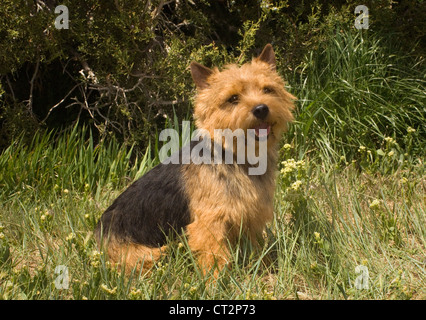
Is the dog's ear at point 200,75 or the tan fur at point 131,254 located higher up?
the dog's ear at point 200,75

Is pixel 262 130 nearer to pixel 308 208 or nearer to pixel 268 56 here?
pixel 268 56

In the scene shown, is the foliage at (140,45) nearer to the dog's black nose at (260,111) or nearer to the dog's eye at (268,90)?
the dog's eye at (268,90)

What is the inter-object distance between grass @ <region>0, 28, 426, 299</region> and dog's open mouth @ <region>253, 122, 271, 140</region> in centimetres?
64

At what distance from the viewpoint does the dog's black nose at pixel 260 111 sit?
10.9 feet

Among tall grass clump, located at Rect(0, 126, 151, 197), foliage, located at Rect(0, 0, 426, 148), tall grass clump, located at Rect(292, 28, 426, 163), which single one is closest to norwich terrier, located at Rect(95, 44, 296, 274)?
tall grass clump, located at Rect(0, 126, 151, 197)

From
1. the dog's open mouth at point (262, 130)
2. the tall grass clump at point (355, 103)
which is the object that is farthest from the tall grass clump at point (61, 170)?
the dog's open mouth at point (262, 130)

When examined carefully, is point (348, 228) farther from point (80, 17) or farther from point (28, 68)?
point (28, 68)

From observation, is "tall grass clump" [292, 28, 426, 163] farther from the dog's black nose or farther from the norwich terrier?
the dog's black nose

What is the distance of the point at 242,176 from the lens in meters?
3.59

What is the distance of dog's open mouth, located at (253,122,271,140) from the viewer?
3422 millimetres

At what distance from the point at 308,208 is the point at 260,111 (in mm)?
1211

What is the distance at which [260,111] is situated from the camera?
3326 mm

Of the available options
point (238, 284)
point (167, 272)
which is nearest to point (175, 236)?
point (167, 272)

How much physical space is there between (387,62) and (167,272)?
3564mm
